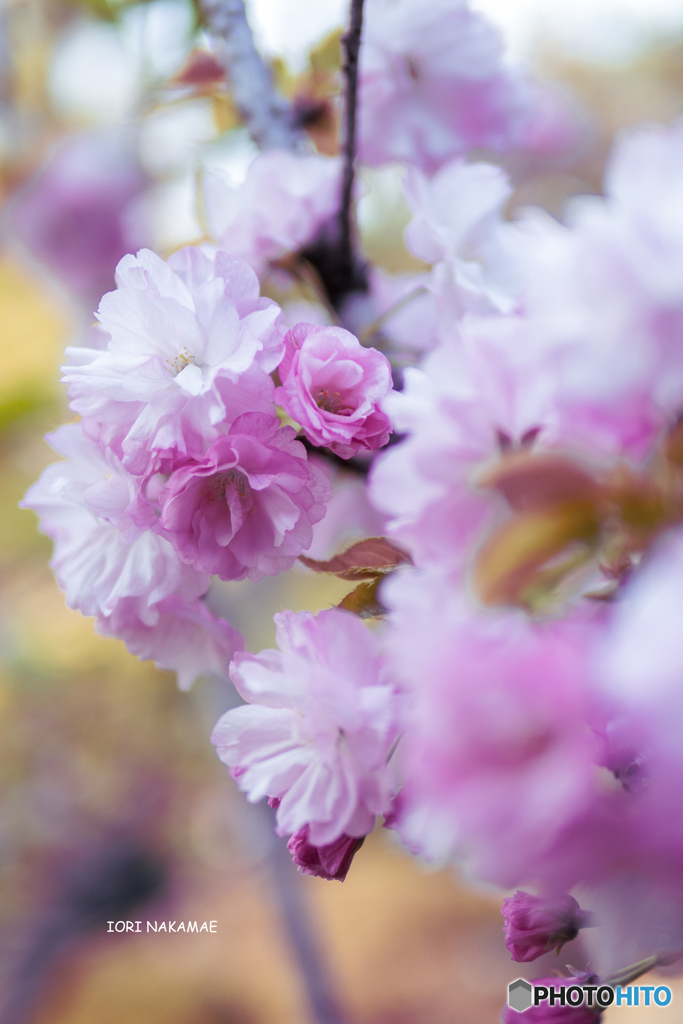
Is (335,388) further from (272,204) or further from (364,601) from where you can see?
(272,204)

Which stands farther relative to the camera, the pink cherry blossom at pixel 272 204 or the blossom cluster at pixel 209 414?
the pink cherry blossom at pixel 272 204

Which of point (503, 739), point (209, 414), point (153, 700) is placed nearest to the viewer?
point (503, 739)

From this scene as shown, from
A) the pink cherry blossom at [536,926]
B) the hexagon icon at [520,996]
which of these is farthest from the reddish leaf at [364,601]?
the hexagon icon at [520,996]

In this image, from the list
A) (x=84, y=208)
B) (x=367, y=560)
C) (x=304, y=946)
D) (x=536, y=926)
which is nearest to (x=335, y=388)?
(x=367, y=560)

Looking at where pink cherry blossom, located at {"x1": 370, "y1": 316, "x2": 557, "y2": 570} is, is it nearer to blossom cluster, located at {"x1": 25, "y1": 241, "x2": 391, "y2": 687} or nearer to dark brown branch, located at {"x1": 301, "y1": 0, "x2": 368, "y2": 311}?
blossom cluster, located at {"x1": 25, "y1": 241, "x2": 391, "y2": 687}

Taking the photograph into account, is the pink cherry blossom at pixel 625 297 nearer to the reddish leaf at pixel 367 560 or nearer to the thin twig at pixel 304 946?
the reddish leaf at pixel 367 560

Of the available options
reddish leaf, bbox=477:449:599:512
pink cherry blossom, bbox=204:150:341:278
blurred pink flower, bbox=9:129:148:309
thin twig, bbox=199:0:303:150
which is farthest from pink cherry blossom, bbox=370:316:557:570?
blurred pink flower, bbox=9:129:148:309
